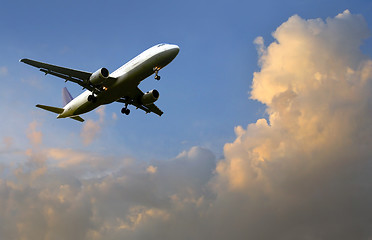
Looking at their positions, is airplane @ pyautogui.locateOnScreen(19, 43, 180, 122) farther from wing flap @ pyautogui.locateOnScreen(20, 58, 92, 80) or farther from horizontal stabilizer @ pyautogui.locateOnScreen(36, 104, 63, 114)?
horizontal stabilizer @ pyautogui.locateOnScreen(36, 104, 63, 114)

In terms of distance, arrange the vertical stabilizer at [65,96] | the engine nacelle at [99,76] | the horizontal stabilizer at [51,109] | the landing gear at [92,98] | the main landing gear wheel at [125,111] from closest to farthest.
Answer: the engine nacelle at [99,76], the landing gear at [92,98], the main landing gear wheel at [125,111], the horizontal stabilizer at [51,109], the vertical stabilizer at [65,96]

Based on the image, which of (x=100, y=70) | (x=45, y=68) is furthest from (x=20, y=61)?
(x=100, y=70)

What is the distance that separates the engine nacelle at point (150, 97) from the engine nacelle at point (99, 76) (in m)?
8.16

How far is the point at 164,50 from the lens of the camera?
44688 millimetres

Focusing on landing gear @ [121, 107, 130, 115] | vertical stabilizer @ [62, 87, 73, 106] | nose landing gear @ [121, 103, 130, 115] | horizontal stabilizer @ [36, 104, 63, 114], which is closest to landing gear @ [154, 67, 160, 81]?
nose landing gear @ [121, 103, 130, 115]

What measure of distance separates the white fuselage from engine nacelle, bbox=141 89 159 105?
2.83 m

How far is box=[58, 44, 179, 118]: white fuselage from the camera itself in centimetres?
4481

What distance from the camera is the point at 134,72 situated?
4597 centimetres

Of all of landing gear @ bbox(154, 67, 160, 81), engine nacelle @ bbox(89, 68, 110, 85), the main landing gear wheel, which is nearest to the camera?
landing gear @ bbox(154, 67, 160, 81)

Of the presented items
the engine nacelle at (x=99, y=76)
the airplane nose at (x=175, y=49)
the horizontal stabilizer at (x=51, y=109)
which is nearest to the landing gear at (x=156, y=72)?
the airplane nose at (x=175, y=49)

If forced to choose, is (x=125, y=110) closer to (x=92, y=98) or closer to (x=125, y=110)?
(x=125, y=110)

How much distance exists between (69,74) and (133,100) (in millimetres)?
9950

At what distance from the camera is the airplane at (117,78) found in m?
45.0

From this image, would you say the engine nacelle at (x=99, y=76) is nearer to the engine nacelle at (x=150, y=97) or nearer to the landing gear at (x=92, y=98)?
the landing gear at (x=92, y=98)
